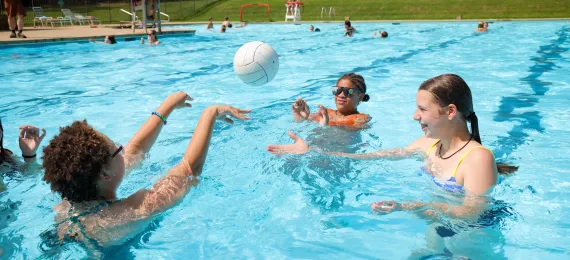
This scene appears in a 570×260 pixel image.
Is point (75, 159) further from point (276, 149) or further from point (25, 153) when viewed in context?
point (25, 153)

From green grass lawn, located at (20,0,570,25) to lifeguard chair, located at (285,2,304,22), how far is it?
36.1 inches

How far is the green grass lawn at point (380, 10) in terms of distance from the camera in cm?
2781

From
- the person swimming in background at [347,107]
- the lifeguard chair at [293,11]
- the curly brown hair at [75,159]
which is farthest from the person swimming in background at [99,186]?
the lifeguard chair at [293,11]

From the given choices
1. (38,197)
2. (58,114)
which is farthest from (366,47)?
(38,197)

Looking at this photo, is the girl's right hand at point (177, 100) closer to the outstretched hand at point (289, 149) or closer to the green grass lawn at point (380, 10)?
the outstretched hand at point (289, 149)

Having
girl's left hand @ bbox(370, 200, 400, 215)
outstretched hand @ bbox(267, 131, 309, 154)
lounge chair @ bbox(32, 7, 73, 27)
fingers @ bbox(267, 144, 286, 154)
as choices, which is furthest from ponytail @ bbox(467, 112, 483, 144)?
lounge chair @ bbox(32, 7, 73, 27)

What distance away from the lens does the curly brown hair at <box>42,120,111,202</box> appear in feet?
8.59

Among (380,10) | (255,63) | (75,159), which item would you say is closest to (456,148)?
(75,159)

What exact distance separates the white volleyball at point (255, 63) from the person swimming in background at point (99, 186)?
2801 millimetres

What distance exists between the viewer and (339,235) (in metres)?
3.72

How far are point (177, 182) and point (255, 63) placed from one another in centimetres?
329

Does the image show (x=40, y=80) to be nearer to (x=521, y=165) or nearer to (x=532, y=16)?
(x=521, y=165)

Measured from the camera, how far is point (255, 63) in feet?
20.7

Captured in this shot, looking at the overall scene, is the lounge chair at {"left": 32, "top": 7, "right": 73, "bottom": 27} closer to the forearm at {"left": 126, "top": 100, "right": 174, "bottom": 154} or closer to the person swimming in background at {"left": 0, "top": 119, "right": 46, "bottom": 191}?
the person swimming in background at {"left": 0, "top": 119, "right": 46, "bottom": 191}
